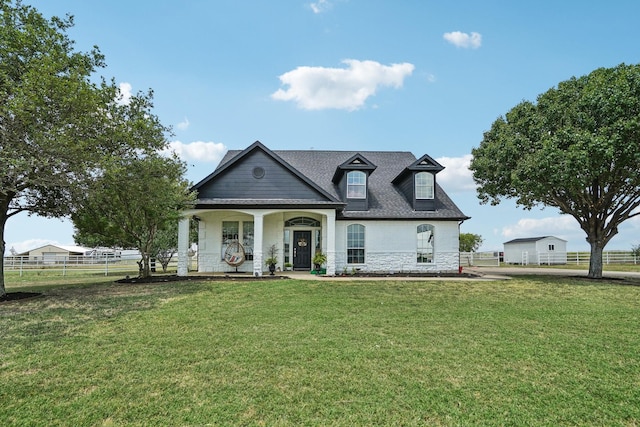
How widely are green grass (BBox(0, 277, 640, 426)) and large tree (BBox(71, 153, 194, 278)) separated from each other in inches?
169

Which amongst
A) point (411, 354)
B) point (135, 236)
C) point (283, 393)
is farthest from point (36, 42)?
point (411, 354)

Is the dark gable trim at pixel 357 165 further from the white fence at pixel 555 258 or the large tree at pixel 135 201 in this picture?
the white fence at pixel 555 258

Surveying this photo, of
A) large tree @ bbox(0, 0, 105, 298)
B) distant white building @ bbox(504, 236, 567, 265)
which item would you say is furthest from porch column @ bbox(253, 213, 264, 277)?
distant white building @ bbox(504, 236, 567, 265)

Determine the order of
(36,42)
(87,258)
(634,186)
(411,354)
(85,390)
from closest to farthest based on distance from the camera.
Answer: (85,390) → (411,354) → (36,42) → (634,186) → (87,258)

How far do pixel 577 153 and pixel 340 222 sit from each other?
10701mm

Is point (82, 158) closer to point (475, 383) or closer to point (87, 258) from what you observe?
point (475, 383)

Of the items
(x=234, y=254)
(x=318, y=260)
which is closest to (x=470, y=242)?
(x=318, y=260)

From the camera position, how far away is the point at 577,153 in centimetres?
1507

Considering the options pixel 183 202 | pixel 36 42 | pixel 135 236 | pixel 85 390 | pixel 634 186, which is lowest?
pixel 85 390

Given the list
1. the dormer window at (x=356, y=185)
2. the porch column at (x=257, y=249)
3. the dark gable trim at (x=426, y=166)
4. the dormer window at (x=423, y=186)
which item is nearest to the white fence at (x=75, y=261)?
the porch column at (x=257, y=249)

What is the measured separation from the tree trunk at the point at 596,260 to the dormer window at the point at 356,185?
1203cm

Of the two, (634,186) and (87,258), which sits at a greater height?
(634,186)

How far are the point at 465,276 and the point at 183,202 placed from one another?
13.7 metres

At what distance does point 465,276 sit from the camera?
18.4 metres
